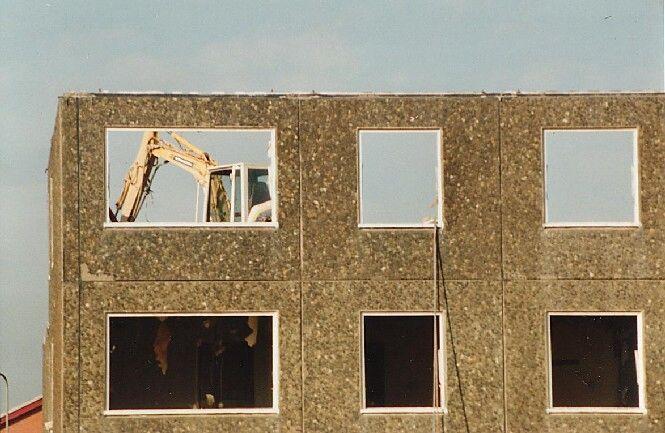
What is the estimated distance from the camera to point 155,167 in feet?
86.9

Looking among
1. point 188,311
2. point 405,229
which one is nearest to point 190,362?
point 188,311

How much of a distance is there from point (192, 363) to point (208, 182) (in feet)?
10.6

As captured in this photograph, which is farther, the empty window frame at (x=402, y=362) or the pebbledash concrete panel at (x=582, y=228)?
the pebbledash concrete panel at (x=582, y=228)

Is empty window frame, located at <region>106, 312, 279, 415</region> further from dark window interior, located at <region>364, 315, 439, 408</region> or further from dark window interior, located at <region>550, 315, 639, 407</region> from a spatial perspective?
dark window interior, located at <region>550, 315, 639, 407</region>

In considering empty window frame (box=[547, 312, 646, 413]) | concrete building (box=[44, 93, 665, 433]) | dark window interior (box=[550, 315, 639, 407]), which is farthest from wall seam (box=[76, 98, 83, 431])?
dark window interior (box=[550, 315, 639, 407])

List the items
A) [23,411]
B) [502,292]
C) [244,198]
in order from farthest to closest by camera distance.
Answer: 1. [23,411]
2. [244,198]
3. [502,292]

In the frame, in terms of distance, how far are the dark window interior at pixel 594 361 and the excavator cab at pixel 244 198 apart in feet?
16.0

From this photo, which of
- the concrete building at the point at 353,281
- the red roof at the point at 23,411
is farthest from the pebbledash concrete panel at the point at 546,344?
the red roof at the point at 23,411

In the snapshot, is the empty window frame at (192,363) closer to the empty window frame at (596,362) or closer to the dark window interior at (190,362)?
the dark window interior at (190,362)

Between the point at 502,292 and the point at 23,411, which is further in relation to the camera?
the point at 23,411

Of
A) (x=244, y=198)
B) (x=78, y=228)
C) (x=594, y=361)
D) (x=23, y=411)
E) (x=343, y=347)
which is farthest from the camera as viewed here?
(x=23, y=411)

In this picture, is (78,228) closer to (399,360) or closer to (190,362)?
(190,362)

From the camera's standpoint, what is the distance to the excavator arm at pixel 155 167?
23.6 meters

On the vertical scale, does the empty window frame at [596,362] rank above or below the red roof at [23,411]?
above
